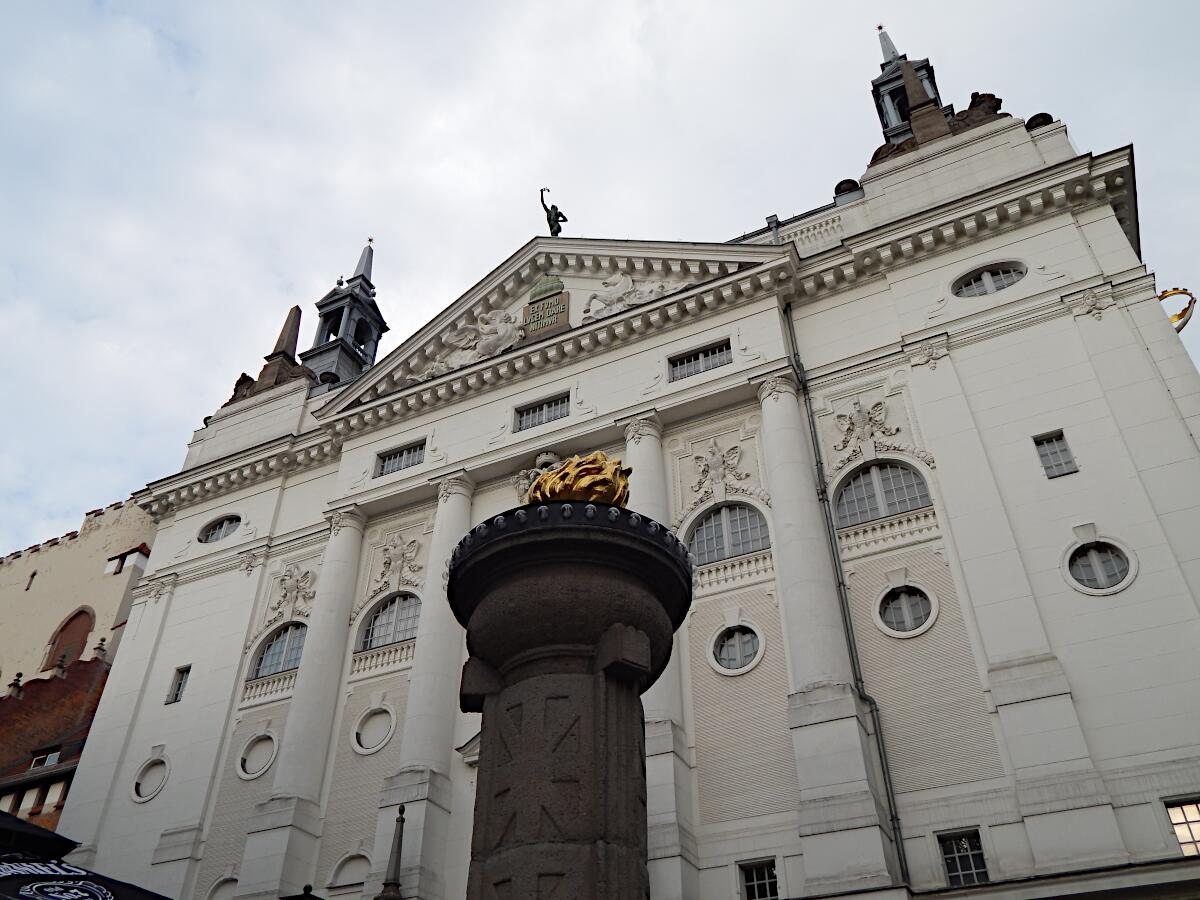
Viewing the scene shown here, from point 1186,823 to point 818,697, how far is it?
19.5 feet

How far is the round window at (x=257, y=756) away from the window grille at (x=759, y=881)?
12688 millimetres

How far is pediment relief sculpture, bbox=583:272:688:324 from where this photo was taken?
Answer: 2739 cm

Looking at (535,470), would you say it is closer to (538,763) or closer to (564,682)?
(564,682)

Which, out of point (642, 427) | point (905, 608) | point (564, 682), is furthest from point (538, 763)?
point (642, 427)

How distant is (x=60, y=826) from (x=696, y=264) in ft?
74.2

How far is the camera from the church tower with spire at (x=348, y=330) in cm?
3966

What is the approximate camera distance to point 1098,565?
59.5 feet

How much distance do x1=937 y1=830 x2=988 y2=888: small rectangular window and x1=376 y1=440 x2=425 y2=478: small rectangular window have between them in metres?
17.2

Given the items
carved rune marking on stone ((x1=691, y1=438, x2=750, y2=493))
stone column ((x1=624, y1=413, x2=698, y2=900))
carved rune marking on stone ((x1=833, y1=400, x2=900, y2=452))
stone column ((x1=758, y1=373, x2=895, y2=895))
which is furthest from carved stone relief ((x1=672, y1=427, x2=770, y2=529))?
carved rune marking on stone ((x1=833, y1=400, x2=900, y2=452))

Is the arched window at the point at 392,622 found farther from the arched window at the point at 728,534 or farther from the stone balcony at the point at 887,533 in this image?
the stone balcony at the point at 887,533

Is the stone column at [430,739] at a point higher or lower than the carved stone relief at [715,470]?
lower

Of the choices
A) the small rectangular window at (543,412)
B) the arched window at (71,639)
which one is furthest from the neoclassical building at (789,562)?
the arched window at (71,639)

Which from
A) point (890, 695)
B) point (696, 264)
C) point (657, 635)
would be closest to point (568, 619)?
point (657, 635)

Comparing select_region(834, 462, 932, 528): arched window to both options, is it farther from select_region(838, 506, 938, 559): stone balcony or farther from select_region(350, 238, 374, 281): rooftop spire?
select_region(350, 238, 374, 281): rooftop spire
